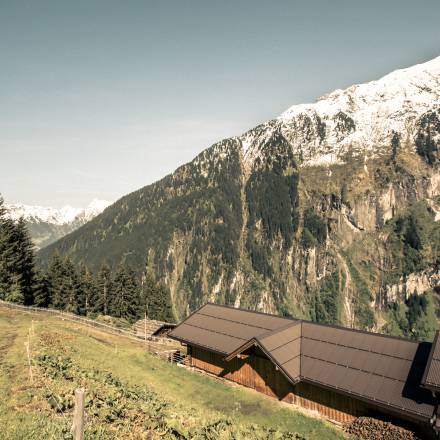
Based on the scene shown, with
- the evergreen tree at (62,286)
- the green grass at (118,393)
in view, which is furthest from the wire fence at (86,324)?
the evergreen tree at (62,286)

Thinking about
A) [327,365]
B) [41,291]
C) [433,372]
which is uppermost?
[433,372]

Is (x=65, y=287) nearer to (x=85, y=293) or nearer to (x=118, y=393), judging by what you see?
(x=85, y=293)

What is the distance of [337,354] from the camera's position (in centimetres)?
3325

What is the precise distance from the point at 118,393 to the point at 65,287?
74.7 meters

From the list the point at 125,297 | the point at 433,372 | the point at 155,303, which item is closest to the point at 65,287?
the point at 125,297

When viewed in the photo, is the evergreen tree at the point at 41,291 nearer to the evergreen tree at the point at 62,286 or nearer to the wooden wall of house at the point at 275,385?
the evergreen tree at the point at 62,286

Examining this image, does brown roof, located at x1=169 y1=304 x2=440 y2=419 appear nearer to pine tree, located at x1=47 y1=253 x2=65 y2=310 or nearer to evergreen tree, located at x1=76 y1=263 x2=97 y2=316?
pine tree, located at x1=47 y1=253 x2=65 y2=310

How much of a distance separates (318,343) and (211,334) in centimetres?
1219

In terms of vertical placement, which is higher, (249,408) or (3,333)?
(3,333)

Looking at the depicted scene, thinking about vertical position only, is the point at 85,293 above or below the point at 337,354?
below

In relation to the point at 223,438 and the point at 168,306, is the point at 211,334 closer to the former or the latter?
the point at 223,438

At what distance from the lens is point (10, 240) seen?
73250mm

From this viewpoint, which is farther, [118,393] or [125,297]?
[125,297]

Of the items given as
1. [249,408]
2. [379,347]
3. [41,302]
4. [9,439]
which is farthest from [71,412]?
[41,302]
